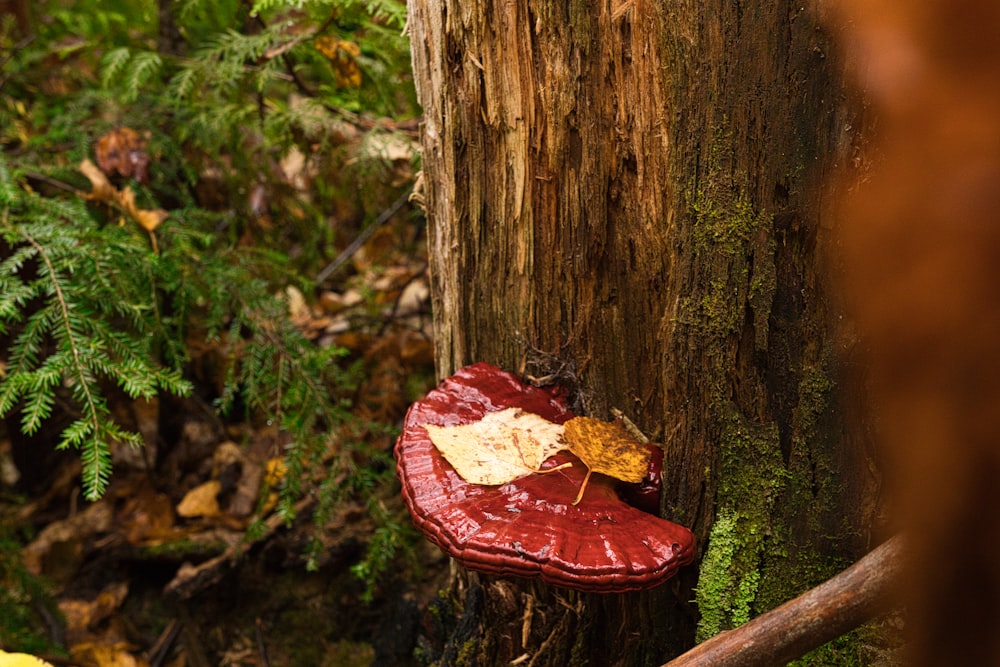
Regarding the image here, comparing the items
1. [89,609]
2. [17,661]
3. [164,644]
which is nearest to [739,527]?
[17,661]

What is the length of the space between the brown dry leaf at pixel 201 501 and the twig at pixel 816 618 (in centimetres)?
306

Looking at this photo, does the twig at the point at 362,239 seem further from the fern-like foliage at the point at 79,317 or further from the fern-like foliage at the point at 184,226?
the fern-like foliage at the point at 79,317

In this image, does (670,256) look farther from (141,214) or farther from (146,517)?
(146,517)

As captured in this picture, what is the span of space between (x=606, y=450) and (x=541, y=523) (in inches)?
12.1

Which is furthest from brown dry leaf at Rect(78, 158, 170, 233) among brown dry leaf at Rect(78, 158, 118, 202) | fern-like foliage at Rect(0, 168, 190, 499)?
fern-like foliage at Rect(0, 168, 190, 499)

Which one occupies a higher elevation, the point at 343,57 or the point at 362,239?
the point at 343,57

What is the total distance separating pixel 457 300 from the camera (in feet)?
7.88

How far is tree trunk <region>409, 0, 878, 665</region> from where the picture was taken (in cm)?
161

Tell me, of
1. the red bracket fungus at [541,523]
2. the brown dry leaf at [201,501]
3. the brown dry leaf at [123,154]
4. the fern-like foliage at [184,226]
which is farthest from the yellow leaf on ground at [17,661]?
the brown dry leaf at [123,154]

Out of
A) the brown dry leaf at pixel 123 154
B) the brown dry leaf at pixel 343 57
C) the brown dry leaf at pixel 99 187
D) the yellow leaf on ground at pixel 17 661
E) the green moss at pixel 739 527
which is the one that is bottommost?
the yellow leaf on ground at pixel 17 661

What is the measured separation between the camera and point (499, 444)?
1874 millimetres

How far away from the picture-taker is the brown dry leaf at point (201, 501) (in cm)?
382

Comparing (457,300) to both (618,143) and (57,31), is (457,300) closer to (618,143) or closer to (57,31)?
(618,143)

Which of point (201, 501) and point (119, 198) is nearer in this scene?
point (119, 198)
